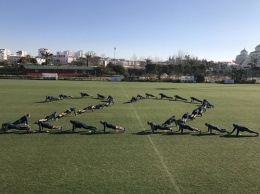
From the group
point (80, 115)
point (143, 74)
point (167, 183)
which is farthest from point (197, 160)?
point (143, 74)

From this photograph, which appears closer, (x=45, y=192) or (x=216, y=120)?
(x=45, y=192)

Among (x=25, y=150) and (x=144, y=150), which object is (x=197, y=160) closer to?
(x=144, y=150)

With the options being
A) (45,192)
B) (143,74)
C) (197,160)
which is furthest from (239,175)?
(143,74)

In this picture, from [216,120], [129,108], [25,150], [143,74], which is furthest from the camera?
[143,74]

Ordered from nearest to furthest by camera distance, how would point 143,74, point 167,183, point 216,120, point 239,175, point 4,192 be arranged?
point 4,192 < point 167,183 < point 239,175 < point 216,120 < point 143,74

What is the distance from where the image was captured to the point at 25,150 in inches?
483

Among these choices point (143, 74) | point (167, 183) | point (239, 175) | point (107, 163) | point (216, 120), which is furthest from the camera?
point (143, 74)

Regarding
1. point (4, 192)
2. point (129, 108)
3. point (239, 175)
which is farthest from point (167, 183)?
point (129, 108)

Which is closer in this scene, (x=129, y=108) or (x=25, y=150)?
(x=25, y=150)

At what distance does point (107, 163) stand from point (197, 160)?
355cm

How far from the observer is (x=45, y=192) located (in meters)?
8.30

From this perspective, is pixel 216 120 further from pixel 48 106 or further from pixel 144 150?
pixel 48 106

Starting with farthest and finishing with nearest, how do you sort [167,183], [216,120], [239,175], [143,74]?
[143,74] → [216,120] → [239,175] → [167,183]

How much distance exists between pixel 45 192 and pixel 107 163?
9.82 feet
